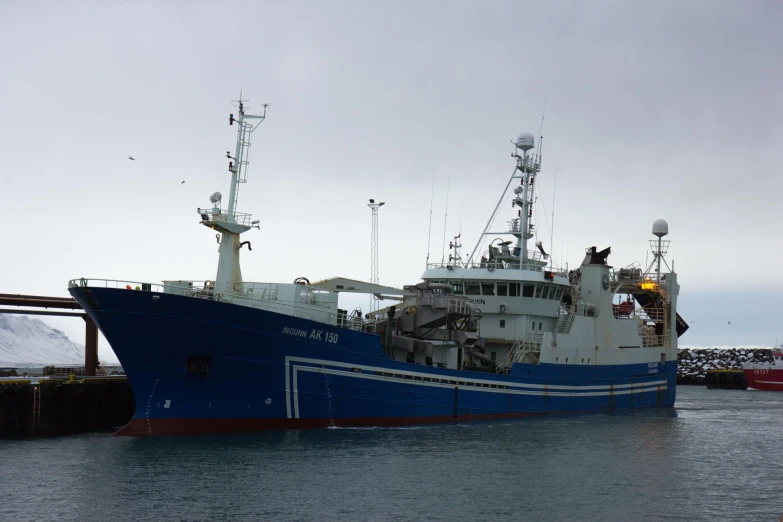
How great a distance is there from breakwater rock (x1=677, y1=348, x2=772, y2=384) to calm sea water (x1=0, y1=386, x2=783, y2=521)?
2720 inches

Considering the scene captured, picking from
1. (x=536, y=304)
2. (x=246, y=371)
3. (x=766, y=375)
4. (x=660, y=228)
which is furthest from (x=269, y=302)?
(x=766, y=375)

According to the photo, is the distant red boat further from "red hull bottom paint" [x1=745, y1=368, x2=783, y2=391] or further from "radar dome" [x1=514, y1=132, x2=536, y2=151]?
"radar dome" [x1=514, y1=132, x2=536, y2=151]

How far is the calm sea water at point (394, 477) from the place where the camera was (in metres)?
18.3

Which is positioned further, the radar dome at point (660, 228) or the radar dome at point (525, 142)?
the radar dome at point (660, 228)

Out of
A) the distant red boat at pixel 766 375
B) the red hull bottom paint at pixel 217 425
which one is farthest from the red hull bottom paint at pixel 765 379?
the red hull bottom paint at pixel 217 425

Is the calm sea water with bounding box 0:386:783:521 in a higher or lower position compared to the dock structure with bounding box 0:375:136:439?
lower

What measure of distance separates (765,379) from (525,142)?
4661cm

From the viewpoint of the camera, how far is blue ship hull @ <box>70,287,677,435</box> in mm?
25125

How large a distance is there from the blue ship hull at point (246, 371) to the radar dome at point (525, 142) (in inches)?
485

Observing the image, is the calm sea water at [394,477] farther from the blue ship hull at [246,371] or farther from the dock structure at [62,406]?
the dock structure at [62,406]

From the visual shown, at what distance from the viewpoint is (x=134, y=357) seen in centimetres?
2536

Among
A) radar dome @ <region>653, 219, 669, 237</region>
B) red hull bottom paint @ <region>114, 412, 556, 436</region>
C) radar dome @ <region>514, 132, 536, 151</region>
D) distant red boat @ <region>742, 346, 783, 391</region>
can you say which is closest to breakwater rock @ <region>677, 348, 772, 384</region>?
distant red boat @ <region>742, 346, 783, 391</region>

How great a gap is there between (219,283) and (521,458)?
11.0m

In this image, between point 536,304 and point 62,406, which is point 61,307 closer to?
point 62,406
